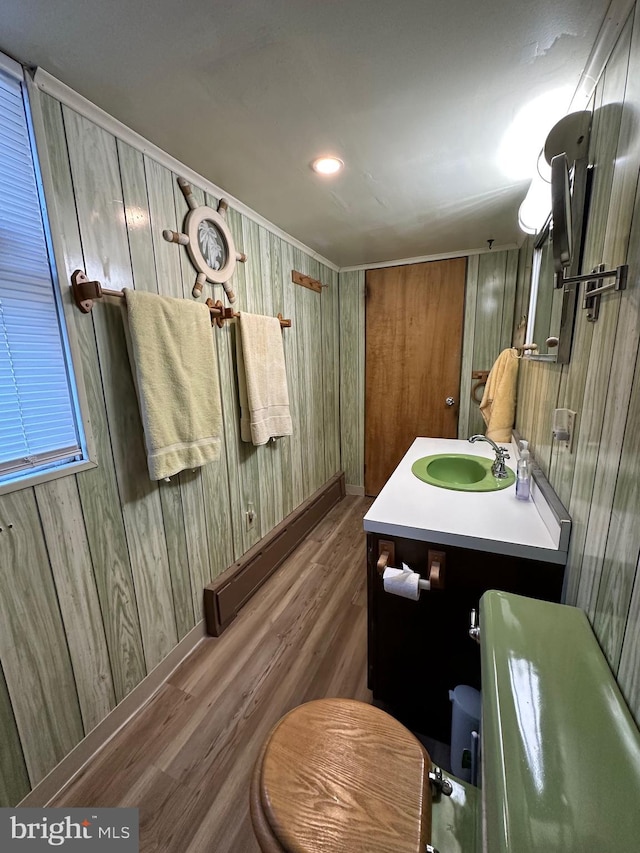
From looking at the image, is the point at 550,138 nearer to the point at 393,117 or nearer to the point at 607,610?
the point at 393,117

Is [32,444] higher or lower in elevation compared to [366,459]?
higher

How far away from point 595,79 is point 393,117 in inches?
22.6

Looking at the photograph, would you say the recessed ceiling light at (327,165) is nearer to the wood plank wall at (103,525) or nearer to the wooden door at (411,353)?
the wood plank wall at (103,525)

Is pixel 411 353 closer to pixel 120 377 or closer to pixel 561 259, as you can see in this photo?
pixel 561 259

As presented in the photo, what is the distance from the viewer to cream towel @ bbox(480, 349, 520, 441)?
2.15 m

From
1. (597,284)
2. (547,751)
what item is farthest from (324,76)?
(547,751)

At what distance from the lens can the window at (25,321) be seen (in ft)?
3.13

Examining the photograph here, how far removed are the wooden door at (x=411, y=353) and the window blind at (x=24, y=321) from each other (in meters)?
2.47

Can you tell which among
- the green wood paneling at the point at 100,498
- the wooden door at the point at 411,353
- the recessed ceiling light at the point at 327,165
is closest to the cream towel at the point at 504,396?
the wooden door at the point at 411,353

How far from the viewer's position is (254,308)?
6.56ft

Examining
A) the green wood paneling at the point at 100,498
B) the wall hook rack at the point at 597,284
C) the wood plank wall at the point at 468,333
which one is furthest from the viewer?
the wood plank wall at the point at 468,333

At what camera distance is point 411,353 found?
2.99 meters

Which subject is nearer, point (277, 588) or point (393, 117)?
point (393, 117)

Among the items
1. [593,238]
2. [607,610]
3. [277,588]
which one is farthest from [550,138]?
[277,588]
